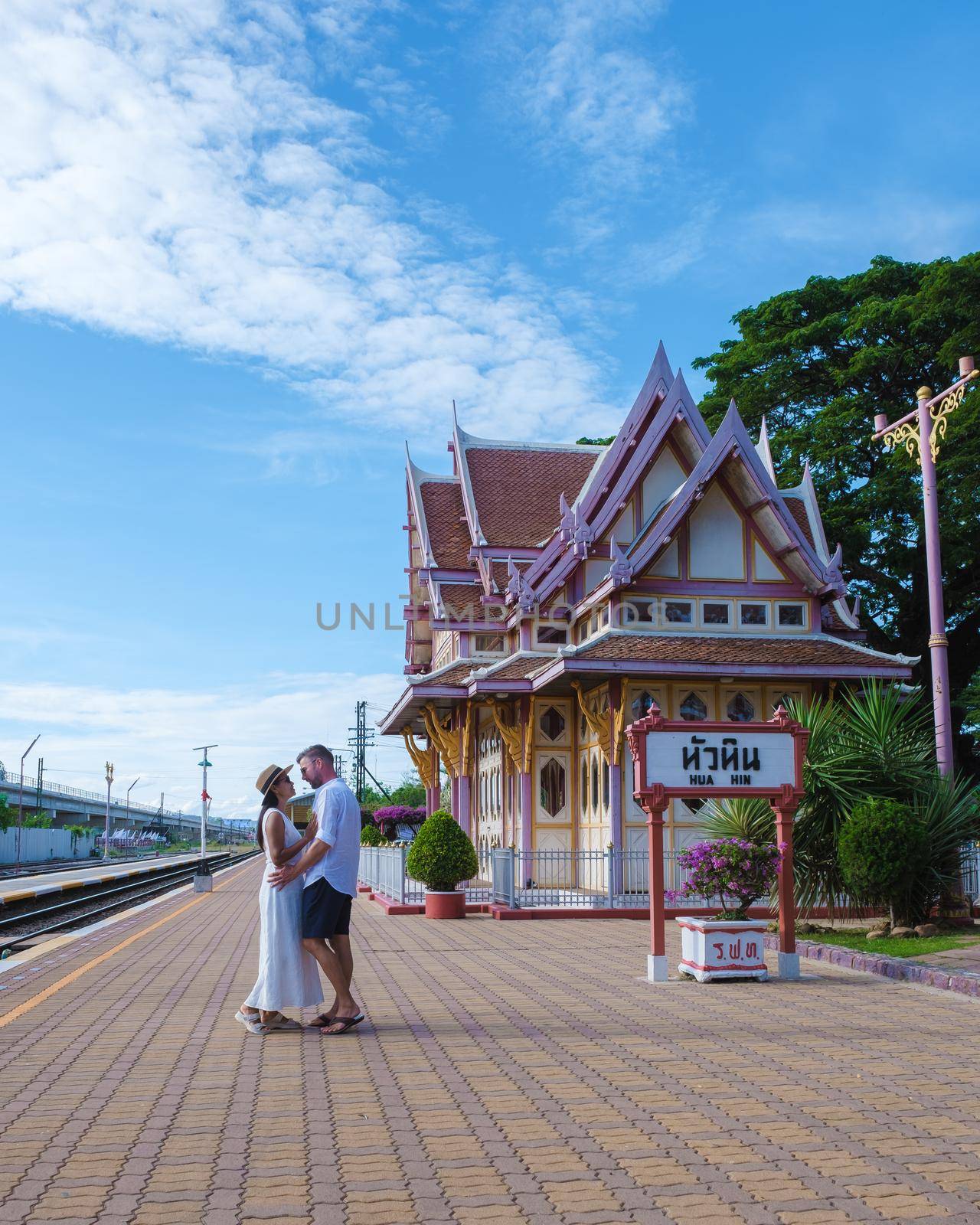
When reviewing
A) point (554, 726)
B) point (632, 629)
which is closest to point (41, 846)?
point (554, 726)

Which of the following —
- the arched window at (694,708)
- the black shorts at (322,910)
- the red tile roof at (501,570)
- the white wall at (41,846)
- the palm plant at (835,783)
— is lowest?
the white wall at (41,846)

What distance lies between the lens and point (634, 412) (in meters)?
25.0

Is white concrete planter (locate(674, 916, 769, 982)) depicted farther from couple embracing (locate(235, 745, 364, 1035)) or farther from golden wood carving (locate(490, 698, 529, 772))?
golden wood carving (locate(490, 698, 529, 772))

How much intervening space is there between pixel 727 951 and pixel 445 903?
811 centimetres

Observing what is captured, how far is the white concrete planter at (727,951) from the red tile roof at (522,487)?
691 inches

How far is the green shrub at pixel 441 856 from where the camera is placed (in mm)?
18422

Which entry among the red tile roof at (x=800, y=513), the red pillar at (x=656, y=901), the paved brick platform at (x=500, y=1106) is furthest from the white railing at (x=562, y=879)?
the red tile roof at (x=800, y=513)

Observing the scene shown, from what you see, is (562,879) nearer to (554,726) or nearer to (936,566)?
(554,726)

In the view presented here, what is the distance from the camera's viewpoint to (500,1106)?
6.25 metres

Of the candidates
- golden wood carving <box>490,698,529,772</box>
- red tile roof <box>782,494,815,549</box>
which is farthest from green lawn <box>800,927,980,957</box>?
red tile roof <box>782,494,815,549</box>

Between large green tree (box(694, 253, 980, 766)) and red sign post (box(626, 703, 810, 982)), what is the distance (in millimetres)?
19015

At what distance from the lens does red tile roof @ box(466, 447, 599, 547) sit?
95.1ft

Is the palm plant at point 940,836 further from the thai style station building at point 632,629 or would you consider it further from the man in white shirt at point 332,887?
the man in white shirt at point 332,887

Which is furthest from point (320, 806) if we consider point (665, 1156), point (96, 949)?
point (96, 949)
